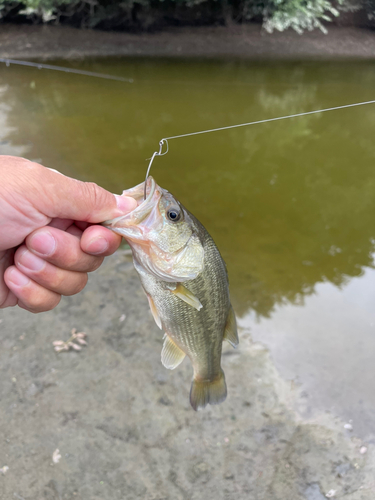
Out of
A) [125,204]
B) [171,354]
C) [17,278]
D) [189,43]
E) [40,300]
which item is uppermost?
[125,204]

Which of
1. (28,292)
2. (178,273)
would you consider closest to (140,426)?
(28,292)

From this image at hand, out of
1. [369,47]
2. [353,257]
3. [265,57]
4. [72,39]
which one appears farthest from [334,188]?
[369,47]

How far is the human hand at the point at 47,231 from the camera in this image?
4.85 feet

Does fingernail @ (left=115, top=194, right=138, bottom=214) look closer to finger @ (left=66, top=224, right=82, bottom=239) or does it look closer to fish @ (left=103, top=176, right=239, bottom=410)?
fish @ (left=103, top=176, right=239, bottom=410)

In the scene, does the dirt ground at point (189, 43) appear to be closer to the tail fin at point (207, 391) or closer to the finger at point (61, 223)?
the finger at point (61, 223)

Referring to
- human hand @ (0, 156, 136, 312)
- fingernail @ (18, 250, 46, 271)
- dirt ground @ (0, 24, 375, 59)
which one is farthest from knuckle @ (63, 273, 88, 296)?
dirt ground @ (0, 24, 375, 59)

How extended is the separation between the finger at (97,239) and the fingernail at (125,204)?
5.0 inches

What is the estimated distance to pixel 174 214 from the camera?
1614 mm

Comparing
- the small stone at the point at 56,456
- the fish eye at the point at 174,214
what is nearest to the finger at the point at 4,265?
the fish eye at the point at 174,214

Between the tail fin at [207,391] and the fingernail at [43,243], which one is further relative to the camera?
the tail fin at [207,391]

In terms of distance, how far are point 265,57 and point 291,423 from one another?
15404 mm

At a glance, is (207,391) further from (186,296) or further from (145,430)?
(145,430)

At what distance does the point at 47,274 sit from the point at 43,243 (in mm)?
190

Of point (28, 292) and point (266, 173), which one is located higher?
point (28, 292)
